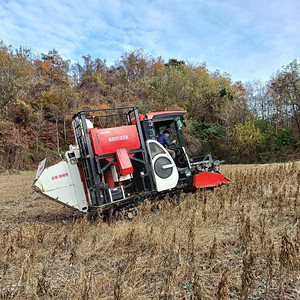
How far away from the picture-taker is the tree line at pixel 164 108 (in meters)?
22.1

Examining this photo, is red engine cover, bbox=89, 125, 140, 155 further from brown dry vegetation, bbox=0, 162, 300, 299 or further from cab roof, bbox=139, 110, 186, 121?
brown dry vegetation, bbox=0, 162, 300, 299

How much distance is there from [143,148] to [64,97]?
76.5 ft

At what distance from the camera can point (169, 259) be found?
320cm

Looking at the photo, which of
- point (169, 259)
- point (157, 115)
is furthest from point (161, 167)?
point (169, 259)

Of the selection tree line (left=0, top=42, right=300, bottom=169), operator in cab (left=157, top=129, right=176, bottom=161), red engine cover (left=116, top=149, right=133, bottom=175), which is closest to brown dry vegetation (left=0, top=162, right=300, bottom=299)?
red engine cover (left=116, top=149, right=133, bottom=175)

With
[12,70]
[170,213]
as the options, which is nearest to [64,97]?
[12,70]

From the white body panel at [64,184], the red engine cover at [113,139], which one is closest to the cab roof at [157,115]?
the red engine cover at [113,139]

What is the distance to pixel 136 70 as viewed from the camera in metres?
36.2

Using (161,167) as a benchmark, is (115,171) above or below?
above

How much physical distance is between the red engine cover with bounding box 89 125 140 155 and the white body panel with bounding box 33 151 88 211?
74 cm

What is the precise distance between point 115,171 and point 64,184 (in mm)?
1075

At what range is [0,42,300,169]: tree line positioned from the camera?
72.6 ft

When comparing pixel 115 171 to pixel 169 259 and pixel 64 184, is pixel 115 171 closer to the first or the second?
pixel 64 184

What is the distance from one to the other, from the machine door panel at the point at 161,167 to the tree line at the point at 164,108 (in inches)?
651
